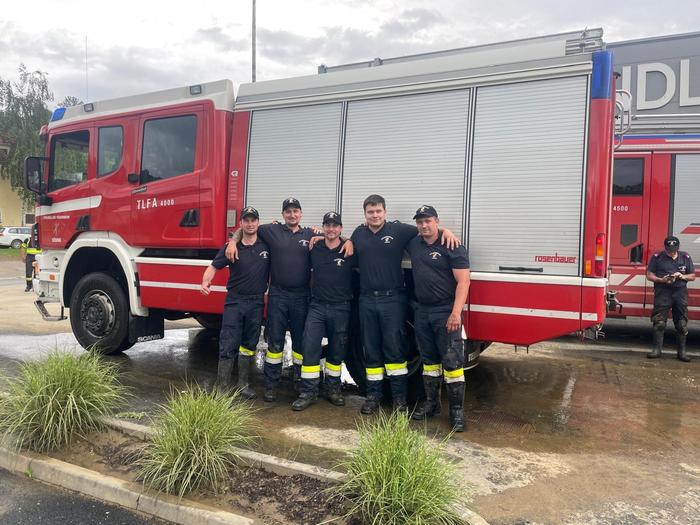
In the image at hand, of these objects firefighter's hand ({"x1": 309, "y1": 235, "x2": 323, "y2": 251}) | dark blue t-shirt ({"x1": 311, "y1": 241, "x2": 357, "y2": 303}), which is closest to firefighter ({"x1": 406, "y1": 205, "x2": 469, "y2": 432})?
dark blue t-shirt ({"x1": 311, "y1": 241, "x2": 357, "y2": 303})

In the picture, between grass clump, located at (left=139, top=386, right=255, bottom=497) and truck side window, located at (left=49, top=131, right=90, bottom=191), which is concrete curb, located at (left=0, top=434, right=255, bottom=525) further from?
truck side window, located at (left=49, top=131, right=90, bottom=191)

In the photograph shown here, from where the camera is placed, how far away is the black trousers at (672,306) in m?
7.04

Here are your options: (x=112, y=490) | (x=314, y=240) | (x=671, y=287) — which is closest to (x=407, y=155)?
(x=314, y=240)

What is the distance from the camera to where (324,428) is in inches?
169

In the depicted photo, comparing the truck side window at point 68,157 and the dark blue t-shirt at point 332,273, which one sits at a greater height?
the truck side window at point 68,157

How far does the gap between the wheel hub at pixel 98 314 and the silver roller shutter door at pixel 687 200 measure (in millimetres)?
7288

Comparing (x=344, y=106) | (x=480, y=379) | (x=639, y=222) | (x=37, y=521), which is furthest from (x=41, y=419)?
(x=639, y=222)

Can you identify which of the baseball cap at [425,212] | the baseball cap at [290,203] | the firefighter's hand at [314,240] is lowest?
the firefighter's hand at [314,240]

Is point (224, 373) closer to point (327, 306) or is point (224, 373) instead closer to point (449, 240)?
point (327, 306)

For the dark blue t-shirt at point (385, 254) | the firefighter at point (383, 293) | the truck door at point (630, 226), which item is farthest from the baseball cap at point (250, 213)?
the truck door at point (630, 226)

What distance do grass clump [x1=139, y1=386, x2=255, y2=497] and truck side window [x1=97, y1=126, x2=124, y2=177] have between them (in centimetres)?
360

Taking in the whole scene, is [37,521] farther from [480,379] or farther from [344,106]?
[480,379]

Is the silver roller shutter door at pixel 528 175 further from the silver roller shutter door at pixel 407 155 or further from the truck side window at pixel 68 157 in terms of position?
the truck side window at pixel 68 157

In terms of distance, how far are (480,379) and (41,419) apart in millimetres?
4172
